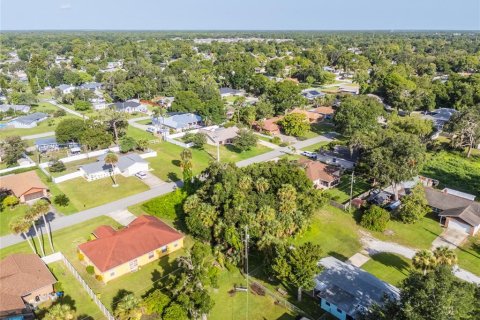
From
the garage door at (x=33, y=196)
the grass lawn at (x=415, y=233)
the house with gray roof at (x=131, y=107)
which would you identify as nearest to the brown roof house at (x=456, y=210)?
the grass lawn at (x=415, y=233)

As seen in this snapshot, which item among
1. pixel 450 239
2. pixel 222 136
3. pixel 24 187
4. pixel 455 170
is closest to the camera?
pixel 450 239

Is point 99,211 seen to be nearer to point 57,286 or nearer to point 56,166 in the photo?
point 57,286

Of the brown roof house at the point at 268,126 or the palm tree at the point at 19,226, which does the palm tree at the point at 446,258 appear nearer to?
the palm tree at the point at 19,226

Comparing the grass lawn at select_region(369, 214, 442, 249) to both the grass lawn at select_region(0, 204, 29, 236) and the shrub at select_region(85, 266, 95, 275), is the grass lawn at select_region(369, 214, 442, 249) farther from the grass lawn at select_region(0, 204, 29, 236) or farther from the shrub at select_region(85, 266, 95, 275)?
the grass lawn at select_region(0, 204, 29, 236)

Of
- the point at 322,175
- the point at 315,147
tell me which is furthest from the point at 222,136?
the point at 322,175

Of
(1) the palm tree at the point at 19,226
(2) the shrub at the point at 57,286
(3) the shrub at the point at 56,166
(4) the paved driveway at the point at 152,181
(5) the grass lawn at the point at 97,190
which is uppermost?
(1) the palm tree at the point at 19,226

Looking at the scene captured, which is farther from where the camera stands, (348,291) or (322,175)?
(322,175)

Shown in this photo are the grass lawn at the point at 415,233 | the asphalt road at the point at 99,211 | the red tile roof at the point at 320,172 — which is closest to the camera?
the grass lawn at the point at 415,233
